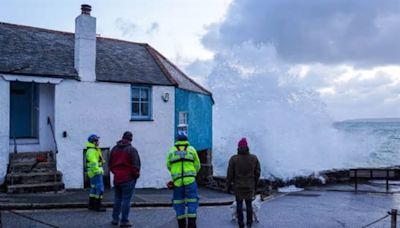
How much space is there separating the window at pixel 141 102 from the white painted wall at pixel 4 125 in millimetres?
4588

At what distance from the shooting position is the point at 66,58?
643 inches

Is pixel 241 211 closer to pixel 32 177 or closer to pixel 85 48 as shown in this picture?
pixel 32 177

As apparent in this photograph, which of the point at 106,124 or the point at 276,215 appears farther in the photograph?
the point at 106,124

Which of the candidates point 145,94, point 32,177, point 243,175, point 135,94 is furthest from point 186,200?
point 145,94

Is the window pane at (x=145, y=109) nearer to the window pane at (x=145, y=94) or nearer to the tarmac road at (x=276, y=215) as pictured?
the window pane at (x=145, y=94)

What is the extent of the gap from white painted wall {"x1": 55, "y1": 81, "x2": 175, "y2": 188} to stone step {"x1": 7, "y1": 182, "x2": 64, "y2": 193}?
4.06ft

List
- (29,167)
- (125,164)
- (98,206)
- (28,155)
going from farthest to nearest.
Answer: (28,155)
(29,167)
(98,206)
(125,164)

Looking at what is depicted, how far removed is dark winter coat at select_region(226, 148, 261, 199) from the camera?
9.36 meters

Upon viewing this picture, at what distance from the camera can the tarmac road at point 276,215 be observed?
32.7ft

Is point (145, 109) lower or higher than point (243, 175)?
higher

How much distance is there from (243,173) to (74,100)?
8.13m

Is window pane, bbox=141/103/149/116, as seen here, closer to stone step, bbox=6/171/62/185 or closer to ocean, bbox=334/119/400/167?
stone step, bbox=6/171/62/185

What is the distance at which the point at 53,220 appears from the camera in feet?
32.4

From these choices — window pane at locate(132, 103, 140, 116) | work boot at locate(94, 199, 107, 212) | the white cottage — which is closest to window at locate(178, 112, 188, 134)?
the white cottage
